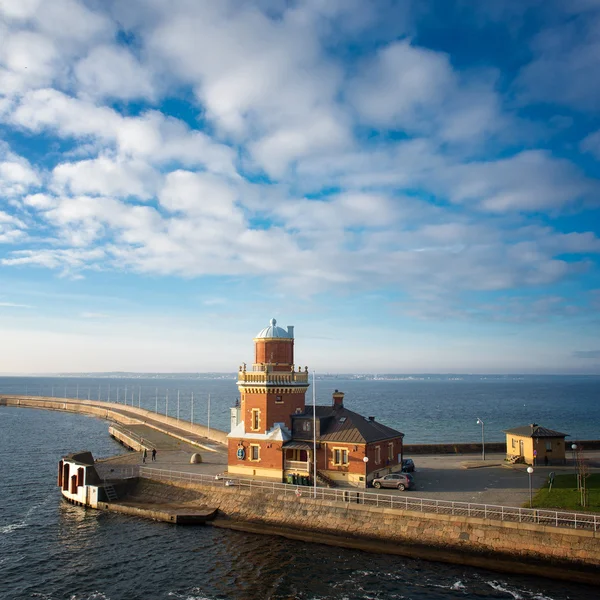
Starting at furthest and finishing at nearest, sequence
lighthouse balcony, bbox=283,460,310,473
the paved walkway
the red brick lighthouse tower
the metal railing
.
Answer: the red brick lighthouse tower → lighthouse balcony, bbox=283,460,310,473 → the paved walkway → the metal railing

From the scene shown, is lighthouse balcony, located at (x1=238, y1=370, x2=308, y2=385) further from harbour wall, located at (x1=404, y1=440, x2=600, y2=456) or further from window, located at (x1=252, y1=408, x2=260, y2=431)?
harbour wall, located at (x1=404, y1=440, x2=600, y2=456)

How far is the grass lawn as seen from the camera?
35531 millimetres

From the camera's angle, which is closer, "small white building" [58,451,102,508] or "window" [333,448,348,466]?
"window" [333,448,348,466]

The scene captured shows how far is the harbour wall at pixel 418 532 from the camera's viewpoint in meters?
30.7

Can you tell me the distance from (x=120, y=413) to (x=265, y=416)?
82.4 metres

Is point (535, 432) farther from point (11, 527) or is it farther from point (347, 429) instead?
point (11, 527)

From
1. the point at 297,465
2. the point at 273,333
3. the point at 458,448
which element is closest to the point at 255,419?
the point at 297,465

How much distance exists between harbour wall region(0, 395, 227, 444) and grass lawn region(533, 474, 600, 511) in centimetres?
3970

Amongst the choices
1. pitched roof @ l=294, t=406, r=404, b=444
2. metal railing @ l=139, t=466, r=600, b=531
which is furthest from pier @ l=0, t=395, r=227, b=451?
pitched roof @ l=294, t=406, r=404, b=444

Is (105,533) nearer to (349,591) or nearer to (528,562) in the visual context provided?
(349,591)

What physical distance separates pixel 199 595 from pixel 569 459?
40471 millimetres

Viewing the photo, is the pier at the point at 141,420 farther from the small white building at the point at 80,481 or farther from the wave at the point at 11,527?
the wave at the point at 11,527

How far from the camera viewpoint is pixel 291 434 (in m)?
47.2

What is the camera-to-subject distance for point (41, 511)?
4472 centimetres
